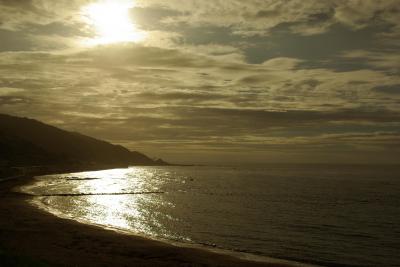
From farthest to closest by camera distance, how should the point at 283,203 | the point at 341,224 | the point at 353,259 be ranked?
the point at 283,203 → the point at 341,224 → the point at 353,259

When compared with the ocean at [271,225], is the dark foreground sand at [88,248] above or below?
below

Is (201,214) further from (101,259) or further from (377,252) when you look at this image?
(101,259)

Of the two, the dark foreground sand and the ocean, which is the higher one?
the ocean

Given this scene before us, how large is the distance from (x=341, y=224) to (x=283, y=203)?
2480cm

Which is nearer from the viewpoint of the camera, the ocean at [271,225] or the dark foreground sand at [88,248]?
the dark foreground sand at [88,248]

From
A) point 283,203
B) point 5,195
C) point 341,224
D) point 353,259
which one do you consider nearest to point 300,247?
point 353,259

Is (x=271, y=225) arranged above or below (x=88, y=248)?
above

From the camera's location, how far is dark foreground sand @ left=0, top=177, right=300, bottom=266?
30391 mm

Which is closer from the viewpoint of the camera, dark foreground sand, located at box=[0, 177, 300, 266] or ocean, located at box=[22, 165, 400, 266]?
dark foreground sand, located at box=[0, 177, 300, 266]

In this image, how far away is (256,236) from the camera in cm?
4503

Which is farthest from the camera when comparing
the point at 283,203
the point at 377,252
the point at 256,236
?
the point at 283,203

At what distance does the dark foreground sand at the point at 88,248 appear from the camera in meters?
30.4

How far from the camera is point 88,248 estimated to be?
114ft

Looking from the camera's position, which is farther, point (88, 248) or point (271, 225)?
point (271, 225)
